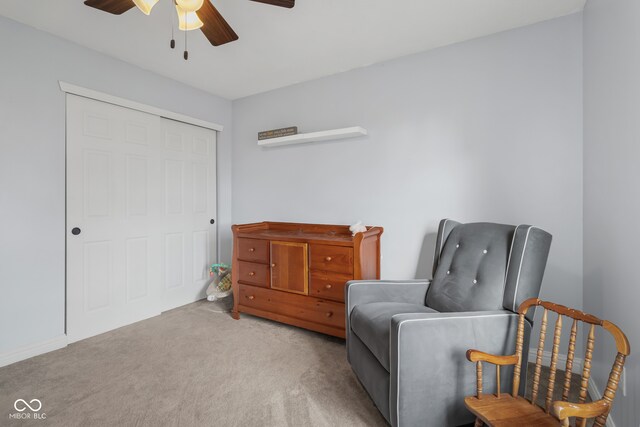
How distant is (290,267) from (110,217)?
1.71 m

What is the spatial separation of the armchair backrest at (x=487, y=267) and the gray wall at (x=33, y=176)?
2.89m

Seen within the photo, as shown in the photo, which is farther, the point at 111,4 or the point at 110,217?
the point at 110,217

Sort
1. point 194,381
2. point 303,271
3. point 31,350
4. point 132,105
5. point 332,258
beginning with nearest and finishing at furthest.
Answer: point 194,381, point 31,350, point 332,258, point 303,271, point 132,105

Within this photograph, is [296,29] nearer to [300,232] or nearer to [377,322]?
[300,232]

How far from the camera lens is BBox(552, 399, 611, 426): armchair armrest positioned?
0.92 meters

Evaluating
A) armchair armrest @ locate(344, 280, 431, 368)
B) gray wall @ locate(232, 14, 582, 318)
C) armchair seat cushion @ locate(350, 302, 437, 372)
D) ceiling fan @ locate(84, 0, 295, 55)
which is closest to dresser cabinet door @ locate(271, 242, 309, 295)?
gray wall @ locate(232, 14, 582, 318)

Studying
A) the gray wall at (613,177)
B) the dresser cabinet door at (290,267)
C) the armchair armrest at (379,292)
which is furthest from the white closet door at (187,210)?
the gray wall at (613,177)

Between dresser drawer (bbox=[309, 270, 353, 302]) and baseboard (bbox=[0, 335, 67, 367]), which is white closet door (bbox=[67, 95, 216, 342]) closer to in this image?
baseboard (bbox=[0, 335, 67, 367])

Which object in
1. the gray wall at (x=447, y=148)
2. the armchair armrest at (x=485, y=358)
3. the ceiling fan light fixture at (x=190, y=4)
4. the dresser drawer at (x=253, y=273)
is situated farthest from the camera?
the dresser drawer at (x=253, y=273)

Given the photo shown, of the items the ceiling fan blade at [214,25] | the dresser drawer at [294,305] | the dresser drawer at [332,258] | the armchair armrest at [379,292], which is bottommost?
the dresser drawer at [294,305]

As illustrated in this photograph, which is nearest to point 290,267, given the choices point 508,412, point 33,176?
point 508,412

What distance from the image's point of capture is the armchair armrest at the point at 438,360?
1.41 m

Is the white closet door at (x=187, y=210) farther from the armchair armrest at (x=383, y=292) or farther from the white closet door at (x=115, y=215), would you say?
the armchair armrest at (x=383, y=292)

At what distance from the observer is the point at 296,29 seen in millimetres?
2346
